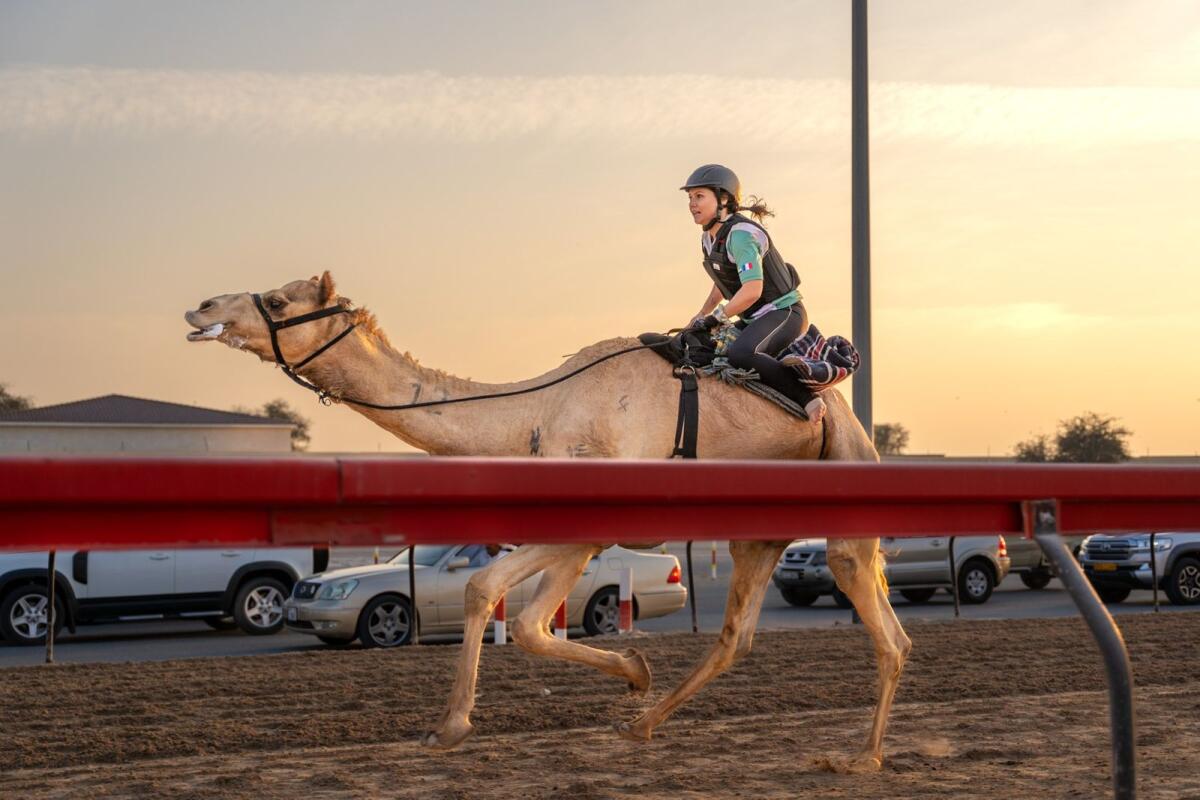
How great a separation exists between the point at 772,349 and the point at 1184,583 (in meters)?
18.7

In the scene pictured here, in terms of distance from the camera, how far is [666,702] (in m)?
8.46

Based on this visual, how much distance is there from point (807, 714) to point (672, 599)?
959cm

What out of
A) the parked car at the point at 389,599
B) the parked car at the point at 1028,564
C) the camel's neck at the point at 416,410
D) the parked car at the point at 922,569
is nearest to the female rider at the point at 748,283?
the camel's neck at the point at 416,410

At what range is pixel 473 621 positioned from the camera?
7422 millimetres

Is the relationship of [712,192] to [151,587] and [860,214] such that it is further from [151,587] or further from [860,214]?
[151,587]

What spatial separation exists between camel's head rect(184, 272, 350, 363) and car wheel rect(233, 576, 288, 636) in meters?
12.6

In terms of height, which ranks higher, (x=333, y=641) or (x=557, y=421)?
(x=557, y=421)

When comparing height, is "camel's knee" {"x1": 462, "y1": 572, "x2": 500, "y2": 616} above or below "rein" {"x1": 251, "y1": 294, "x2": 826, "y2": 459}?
below

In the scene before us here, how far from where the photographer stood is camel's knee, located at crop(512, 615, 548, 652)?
7.57 meters

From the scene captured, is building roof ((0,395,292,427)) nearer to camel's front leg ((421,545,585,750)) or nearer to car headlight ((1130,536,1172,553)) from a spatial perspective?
car headlight ((1130,536,1172,553))

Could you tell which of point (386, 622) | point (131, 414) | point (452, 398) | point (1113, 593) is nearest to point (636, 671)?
point (452, 398)

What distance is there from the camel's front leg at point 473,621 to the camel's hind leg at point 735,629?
1.35 m

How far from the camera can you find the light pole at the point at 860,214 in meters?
18.5

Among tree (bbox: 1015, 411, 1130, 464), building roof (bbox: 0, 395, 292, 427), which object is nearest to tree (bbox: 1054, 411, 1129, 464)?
tree (bbox: 1015, 411, 1130, 464)
